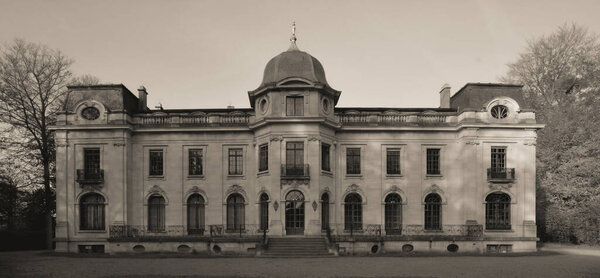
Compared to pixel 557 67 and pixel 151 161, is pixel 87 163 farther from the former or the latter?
pixel 557 67

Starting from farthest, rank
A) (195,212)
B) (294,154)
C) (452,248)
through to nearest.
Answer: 1. (195,212)
2. (294,154)
3. (452,248)

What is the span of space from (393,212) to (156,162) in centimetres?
1500

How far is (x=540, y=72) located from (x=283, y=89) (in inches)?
765

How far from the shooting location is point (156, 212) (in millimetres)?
28578

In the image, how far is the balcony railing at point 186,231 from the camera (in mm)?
27406

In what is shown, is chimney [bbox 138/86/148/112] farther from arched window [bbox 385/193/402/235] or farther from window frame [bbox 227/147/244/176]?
arched window [bbox 385/193/402/235]

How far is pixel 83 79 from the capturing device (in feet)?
119

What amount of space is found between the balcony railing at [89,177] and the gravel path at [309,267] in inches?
217

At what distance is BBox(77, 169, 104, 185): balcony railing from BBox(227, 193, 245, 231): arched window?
25.3 feet

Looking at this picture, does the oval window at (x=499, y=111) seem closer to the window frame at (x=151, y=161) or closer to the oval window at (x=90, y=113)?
the window frame at (x=151, y=161)

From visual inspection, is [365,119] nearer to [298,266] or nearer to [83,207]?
[298,266]

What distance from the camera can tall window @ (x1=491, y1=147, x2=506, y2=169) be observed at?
91.3 ft

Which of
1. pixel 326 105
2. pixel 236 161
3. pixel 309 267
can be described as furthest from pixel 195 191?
pixel 309 267

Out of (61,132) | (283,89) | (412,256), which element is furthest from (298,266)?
(61,132)
